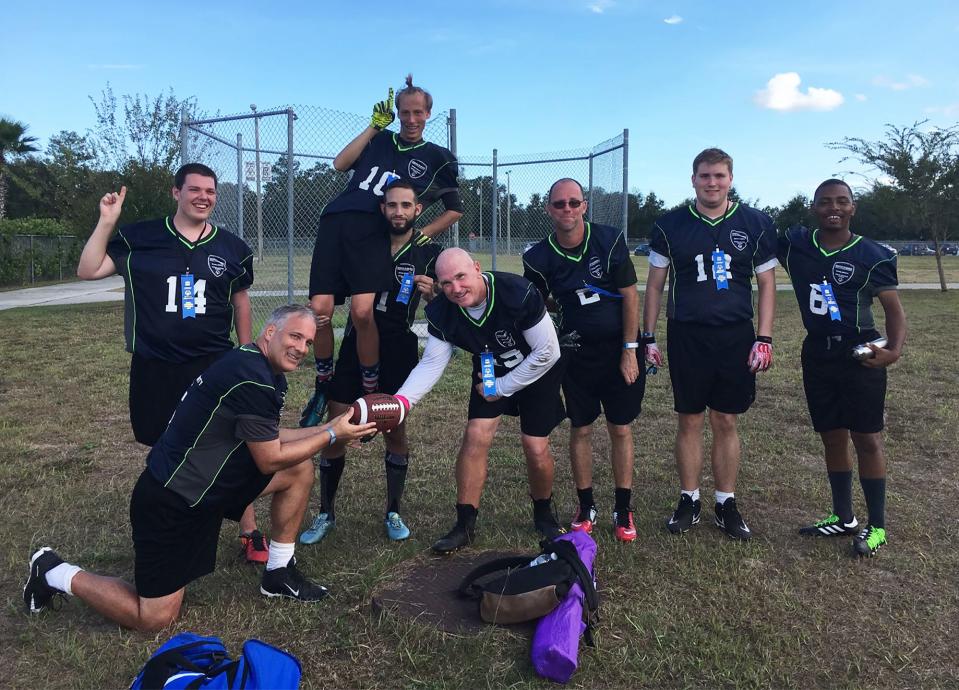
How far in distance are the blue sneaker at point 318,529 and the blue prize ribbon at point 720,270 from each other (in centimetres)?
276

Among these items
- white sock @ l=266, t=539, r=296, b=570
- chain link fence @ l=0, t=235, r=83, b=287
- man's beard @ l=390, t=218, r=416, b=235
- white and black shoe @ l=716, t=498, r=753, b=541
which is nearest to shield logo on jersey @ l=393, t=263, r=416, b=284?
man's beard @ l=390, t=218, r=416, b=235

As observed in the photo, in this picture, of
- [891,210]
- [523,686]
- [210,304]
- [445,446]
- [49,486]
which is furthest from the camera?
[891,210]

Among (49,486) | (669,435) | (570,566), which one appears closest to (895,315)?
(570,566)

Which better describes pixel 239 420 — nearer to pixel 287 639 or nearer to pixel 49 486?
pixel 287 639

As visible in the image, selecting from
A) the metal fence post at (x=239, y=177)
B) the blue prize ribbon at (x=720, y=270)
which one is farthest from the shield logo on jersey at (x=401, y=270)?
the metal fence post at (x=239, y=177)

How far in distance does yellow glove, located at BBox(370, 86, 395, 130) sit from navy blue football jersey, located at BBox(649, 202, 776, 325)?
1846 mm

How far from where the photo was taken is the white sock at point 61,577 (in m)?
3.47

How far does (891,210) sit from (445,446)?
2114cm

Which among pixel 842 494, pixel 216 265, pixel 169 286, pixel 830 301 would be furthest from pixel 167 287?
pixel 842 494

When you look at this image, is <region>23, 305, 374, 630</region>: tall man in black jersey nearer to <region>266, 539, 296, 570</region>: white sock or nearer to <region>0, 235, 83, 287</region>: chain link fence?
<region>266, 539, 296, 570</region>: white sock

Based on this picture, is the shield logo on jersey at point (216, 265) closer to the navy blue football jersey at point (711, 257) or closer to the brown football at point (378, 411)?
the brown football at point (378, 411)

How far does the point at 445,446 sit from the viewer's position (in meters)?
6.32

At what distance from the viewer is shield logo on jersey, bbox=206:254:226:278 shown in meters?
4.02

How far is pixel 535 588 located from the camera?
329 centimetres
